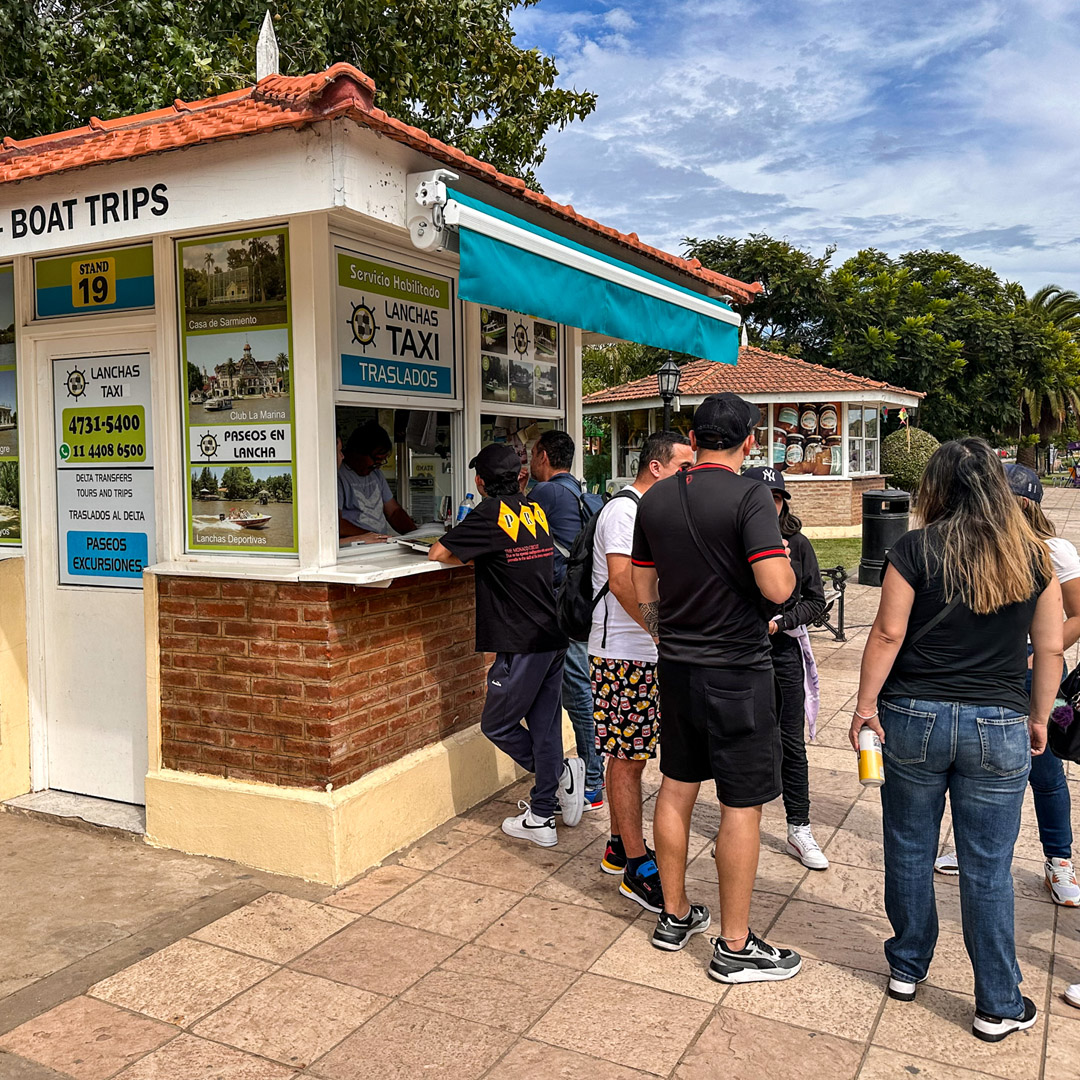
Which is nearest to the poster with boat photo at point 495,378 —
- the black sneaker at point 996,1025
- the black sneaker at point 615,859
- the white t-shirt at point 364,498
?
the white t-shirt at point 364,498

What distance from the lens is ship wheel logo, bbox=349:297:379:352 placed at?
4.58 meters

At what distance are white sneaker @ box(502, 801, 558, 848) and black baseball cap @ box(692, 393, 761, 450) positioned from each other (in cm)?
213

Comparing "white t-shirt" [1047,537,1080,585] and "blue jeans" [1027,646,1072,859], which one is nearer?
"white t-shirt" [1047,537,1080,585]

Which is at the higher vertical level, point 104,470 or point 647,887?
point 104,470

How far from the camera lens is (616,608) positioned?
4098 mm

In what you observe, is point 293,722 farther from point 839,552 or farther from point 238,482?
point 839,552

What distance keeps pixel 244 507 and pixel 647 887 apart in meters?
2.37

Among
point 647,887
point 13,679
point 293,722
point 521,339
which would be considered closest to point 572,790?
point 647,887

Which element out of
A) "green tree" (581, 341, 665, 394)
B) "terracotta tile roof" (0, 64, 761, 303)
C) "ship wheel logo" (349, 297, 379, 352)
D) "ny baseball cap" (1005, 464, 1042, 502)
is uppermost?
"green tree" (581, 341, 665, 394)

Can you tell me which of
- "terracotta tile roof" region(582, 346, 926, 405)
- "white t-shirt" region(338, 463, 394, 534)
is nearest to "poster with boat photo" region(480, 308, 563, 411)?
"white t-shirt" region(338, 463, 394, 534)

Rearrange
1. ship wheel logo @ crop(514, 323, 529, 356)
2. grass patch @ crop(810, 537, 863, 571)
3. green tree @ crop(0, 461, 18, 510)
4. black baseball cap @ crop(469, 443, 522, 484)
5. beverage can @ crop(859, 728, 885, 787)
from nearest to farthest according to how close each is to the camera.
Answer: beverage can @ crop(859, 728, 885, 787) → black baseball cap @ crop(469, 443, 522, 484) → green tree @ crop(0, 461, 18, 510) → ship wheel logo @ crop(514, 323, 529, 356) → grass patch @ crop(810, 537, 863, 571)

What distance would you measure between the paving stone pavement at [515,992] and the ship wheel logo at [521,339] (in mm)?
2915

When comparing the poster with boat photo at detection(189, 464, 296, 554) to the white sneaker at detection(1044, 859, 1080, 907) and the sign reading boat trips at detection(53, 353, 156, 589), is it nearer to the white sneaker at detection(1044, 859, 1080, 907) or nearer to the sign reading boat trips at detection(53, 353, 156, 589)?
the sign reading boat trips at detection(53, 353, 156, 589)

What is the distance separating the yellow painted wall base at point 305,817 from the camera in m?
4.25
